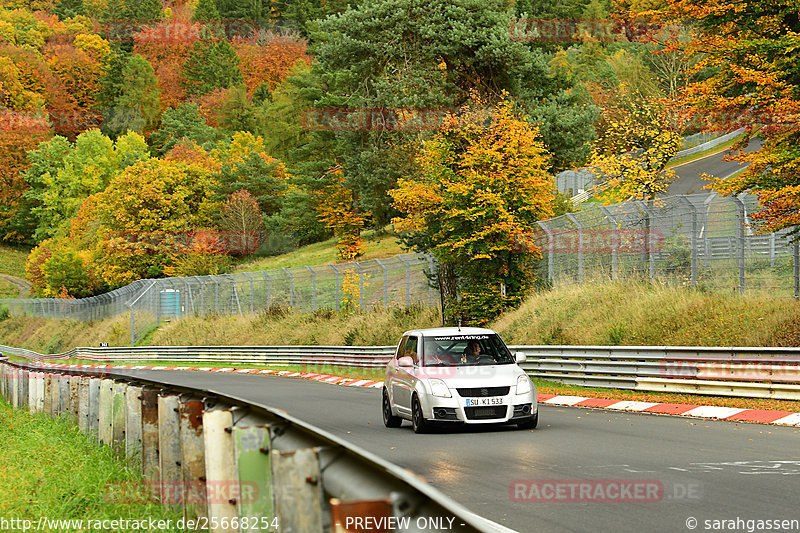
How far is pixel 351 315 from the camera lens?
41.3 metres

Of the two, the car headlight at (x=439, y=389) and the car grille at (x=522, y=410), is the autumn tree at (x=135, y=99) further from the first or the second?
the car grille at (x=522, y=410)

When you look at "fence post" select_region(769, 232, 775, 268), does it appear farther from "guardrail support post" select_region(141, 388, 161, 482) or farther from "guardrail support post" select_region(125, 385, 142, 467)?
"guardrail support post" select_region(141, 388, 161, 482)

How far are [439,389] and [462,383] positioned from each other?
0.35 m

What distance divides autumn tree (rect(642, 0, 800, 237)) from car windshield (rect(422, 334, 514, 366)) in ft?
21.5

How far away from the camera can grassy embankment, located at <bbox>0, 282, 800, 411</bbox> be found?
20.2 metres

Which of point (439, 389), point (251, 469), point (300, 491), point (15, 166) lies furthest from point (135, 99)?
point (300, 491)

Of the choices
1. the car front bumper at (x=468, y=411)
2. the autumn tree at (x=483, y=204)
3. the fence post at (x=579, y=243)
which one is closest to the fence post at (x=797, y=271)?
the fence post at (x=579, y=243)

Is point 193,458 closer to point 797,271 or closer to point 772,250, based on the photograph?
point 797,271

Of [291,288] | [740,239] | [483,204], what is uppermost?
[483,204]

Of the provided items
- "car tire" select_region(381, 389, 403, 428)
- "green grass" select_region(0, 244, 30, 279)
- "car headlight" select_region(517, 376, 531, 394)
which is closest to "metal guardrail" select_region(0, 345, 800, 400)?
"car headlight" select_region(517, 376, 531, 394)

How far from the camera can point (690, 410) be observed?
17.4 meters

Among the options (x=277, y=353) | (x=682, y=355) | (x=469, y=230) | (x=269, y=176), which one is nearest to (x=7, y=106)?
(x=269, y=176)

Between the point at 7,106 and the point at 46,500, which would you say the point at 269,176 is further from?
the point at 46,500

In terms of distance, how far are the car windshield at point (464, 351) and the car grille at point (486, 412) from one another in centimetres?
95
